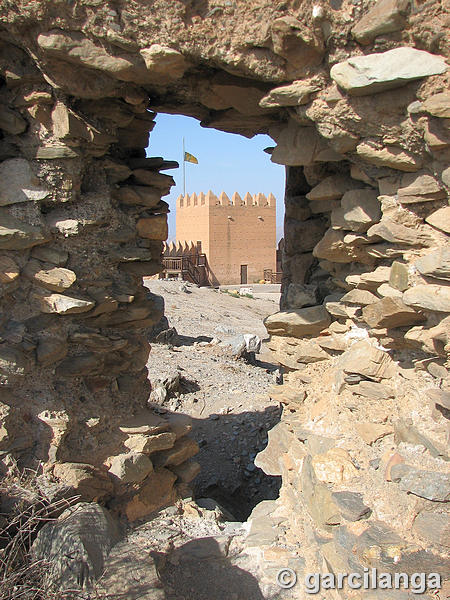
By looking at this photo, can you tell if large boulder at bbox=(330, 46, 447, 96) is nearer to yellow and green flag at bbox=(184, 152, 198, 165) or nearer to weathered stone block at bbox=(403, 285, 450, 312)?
weathered stone block at bbox=(403, 285, 450, 312)

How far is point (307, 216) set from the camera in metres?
4.68

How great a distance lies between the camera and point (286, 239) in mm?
4875

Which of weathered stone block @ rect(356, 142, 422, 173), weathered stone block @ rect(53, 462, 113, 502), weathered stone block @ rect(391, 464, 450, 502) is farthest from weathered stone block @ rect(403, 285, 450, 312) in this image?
weathered stone block @ rect(53, 462, 113, 502)

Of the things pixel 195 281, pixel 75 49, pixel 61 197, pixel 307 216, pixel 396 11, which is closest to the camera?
pixel 396 11

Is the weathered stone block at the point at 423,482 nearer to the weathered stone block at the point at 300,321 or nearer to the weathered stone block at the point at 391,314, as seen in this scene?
the weathered stone block at the point at 391,314

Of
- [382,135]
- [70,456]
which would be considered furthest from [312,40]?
[70,456]

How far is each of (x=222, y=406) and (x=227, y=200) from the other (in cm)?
2042

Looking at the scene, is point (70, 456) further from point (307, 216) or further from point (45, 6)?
point (45, 6)

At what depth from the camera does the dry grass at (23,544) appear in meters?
2.68

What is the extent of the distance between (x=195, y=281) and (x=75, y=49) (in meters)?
22.6

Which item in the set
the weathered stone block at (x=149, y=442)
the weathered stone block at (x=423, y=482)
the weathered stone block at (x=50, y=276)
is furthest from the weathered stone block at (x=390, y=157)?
the weathered stone block at (x=149, y=442)

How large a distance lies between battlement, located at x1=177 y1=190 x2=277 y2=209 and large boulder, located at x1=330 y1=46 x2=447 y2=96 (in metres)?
23.6

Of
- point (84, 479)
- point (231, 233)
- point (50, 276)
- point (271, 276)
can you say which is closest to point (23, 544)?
point (84, 479)

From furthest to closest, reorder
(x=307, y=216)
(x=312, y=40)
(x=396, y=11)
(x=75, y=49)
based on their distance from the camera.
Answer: (x=307, y=216), (x=75, y=49), (x=312, y=40), (x=396, y=11)
